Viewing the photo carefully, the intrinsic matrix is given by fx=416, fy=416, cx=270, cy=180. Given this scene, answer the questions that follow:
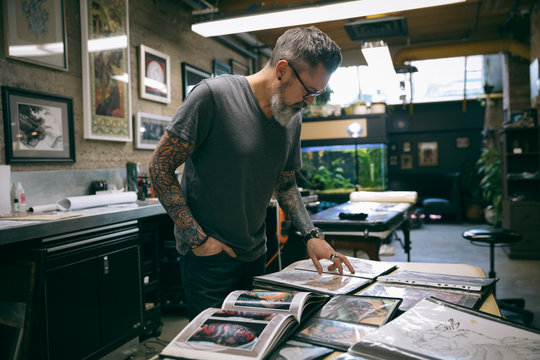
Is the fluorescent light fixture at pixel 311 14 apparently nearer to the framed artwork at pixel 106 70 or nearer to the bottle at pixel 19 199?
the framed artwork at pixel 106 70

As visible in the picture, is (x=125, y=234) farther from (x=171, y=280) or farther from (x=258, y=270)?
(x=258, y=270)

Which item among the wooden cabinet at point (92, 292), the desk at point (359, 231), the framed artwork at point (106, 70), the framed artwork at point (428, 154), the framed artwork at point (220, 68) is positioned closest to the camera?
the wooden cabinet at point (92, 292)

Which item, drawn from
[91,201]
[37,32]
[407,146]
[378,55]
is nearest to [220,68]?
[378,55]

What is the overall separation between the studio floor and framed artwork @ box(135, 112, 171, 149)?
1.78 metres

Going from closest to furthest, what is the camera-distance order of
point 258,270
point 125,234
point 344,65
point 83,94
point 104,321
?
point 258,270, point 104,321, point 125,234, point 83,94, point 344,65

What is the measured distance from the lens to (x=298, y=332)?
90cm

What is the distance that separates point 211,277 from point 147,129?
338 centimetres

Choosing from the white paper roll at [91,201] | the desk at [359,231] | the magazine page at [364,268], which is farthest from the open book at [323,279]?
A: the white paper roll at [91,201]

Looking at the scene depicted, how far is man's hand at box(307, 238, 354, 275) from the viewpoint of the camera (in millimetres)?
1363

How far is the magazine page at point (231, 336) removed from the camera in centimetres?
76

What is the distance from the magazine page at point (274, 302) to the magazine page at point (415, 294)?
220mm

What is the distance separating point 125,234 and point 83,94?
4.63 ft

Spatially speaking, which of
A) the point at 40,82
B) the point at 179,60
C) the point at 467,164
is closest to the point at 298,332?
the point at 40,82

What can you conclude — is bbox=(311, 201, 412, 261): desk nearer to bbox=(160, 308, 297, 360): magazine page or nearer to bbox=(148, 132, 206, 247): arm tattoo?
bbox=(148, 132, 206, 247): arm tattoo
